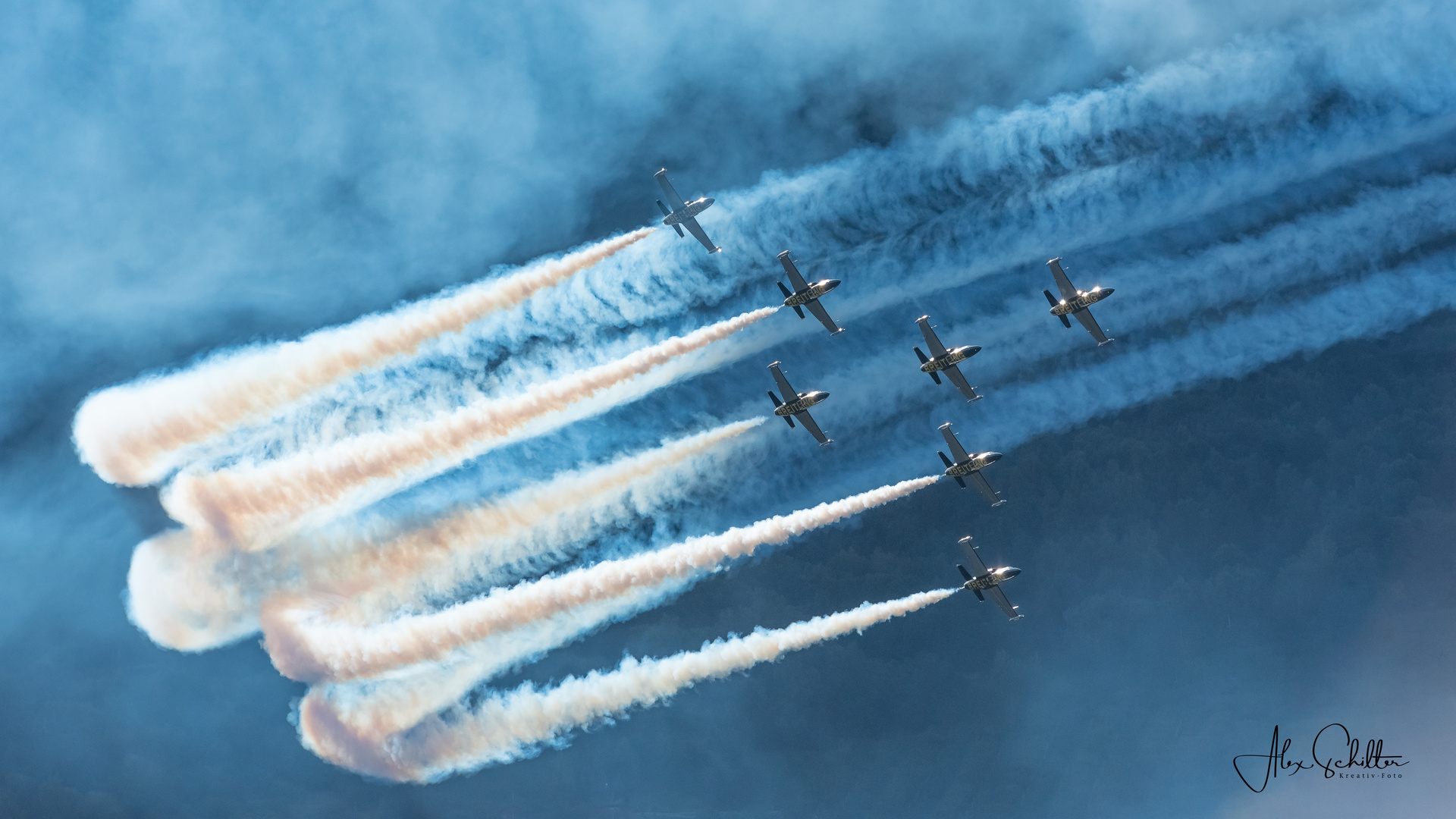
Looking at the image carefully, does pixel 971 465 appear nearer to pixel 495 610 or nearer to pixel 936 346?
pixel 936 346

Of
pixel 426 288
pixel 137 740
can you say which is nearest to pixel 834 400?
pixel 426 288

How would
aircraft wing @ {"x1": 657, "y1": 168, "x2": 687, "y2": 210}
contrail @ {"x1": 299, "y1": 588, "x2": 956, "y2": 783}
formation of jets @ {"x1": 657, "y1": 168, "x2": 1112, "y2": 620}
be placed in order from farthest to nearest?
aircraft wing @ {"x1": 657, "y1": 168, "x2": 687, "y2": 210} < contrail @ {"x1": 299, "y1": 588, "x2": 956, "y2": 783} < formation of jets @ {"x1": 657, "y1": 168, "x2": 1112, "y2": 620}

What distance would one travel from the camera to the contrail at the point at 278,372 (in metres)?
48.0

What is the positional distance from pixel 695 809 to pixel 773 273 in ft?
123

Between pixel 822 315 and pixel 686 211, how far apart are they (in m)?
8.07

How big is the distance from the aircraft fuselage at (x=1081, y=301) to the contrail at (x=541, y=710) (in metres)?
14.0

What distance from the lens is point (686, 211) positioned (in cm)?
4738

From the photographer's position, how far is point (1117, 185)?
45.4 meters

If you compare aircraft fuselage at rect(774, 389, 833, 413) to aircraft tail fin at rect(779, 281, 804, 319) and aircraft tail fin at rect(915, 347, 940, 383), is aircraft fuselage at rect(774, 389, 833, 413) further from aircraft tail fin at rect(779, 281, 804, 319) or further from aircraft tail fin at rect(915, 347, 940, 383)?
Answer: aircraft tail fin at rect(915, 347, 940, 383)

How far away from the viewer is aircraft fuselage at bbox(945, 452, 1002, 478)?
45.7 metres

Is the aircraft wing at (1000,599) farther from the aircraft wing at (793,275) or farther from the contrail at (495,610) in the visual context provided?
the aircraft wing at (793,275)

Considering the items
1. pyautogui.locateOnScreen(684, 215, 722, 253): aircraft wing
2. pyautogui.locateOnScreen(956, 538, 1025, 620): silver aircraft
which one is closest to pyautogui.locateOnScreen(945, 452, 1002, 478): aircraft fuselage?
pyautogui.locateOnScreen(956, 538, 1025, 620): silver aircraft

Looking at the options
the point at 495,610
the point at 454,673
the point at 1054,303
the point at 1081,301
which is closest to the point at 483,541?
the point at 495,610

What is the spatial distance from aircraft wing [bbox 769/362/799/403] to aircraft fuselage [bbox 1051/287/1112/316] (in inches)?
485
